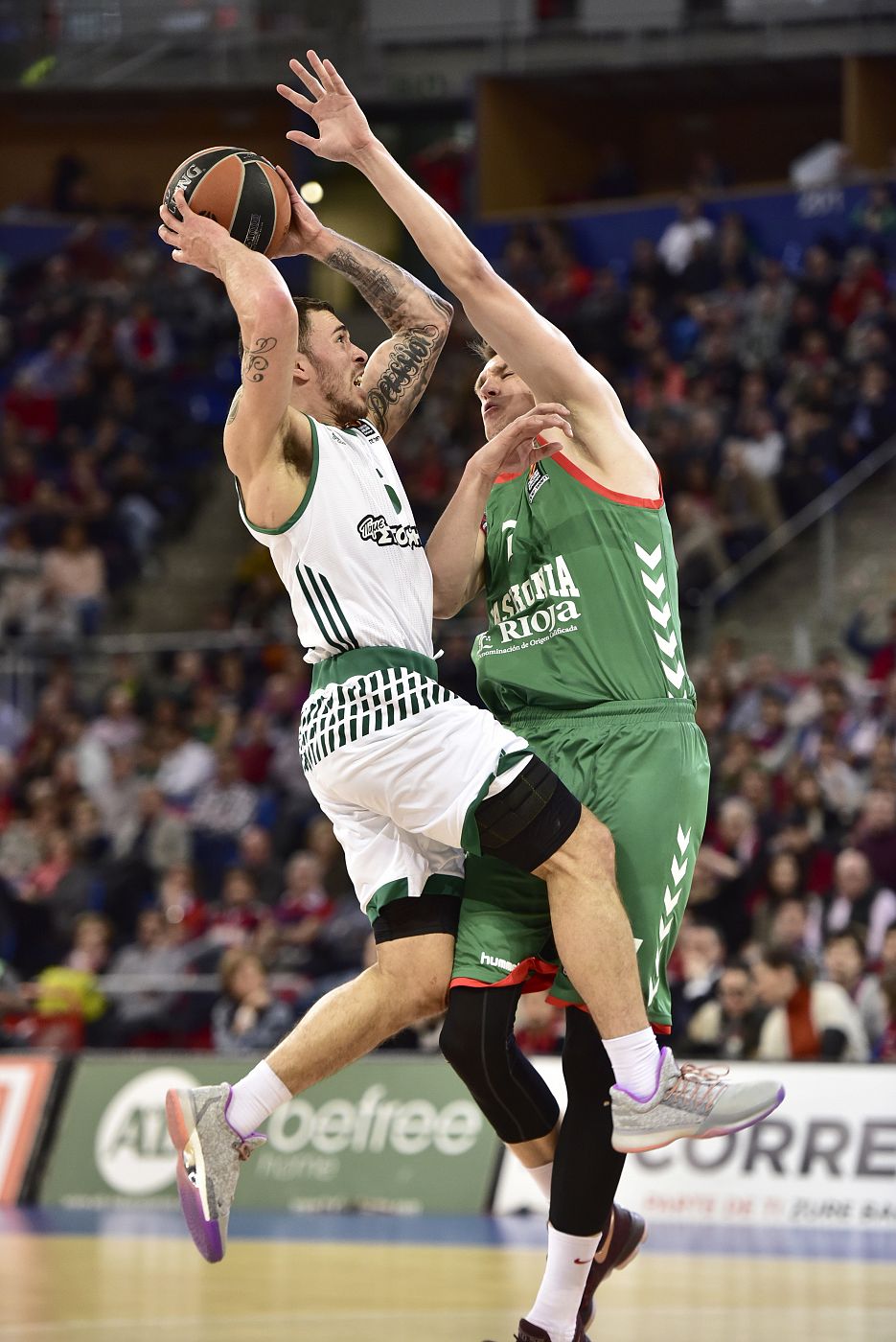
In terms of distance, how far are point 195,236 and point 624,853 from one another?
224 cm

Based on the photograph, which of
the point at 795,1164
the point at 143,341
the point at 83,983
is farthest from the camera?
the point at 143,341

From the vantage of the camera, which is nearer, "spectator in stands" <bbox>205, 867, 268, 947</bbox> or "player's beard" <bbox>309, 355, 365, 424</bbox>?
"player's beard" <bbox>309, 355, 365, 424</bbox>

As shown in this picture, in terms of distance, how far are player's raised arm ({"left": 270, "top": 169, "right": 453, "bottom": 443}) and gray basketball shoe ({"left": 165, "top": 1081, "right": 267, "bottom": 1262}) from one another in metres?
2.23

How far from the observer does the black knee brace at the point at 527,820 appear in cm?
568

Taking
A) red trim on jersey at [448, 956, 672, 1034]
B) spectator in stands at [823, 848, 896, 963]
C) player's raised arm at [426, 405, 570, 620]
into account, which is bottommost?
spectator in stands at [823, 848, 896, 963]

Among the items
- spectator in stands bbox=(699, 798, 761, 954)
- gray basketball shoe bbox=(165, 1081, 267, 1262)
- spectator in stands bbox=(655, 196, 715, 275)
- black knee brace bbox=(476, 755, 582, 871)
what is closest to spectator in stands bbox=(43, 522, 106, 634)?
spectator in stands bbox=(655, 196, 715, 275)

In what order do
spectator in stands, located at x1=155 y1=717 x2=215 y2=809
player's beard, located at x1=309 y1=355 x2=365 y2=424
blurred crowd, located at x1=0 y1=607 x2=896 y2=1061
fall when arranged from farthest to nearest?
spectator in stands, located at x1=155 y1=717 x2=215 y2=809 < blurred crowd, located at x1=0 y1=607 x2=896 y2=1061 < player's beard, located at x1=309 y1=355 x2=365 y2=424

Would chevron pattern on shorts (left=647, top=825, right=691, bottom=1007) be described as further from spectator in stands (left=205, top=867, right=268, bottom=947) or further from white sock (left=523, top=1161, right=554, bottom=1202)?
spectator in stands (left=205, top=867, right=268, bottom=947)

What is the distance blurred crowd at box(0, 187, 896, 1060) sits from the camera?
13.4m

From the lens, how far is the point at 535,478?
20.8 ft

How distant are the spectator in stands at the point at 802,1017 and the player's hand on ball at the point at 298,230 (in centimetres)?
660

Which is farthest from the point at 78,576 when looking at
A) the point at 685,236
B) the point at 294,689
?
the point at 685,236

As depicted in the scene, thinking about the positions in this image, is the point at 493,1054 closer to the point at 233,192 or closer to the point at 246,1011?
the point at 233,192

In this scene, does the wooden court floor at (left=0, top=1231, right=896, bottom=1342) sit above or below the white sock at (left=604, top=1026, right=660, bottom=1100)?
below
